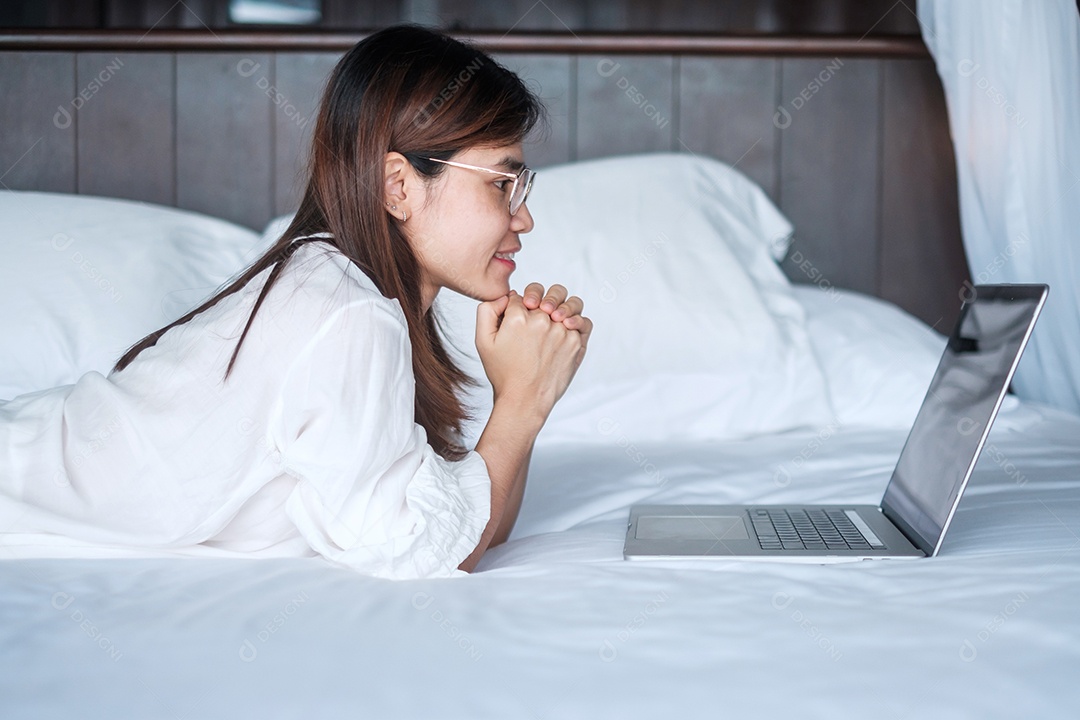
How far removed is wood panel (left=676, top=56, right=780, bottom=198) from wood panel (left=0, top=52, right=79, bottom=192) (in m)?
1.19

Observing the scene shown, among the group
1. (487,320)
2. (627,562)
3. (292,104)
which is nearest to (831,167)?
(292,104)

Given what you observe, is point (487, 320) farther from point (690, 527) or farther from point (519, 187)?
point (690, 527)

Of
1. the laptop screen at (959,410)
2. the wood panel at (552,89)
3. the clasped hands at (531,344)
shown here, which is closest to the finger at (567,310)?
the clasped hands at (531,344)

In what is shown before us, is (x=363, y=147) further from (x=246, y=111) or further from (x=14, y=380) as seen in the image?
(x=246, y=111)

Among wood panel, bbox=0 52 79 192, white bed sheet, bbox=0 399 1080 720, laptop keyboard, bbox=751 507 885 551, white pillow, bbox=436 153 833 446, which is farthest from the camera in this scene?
wood panel, bbox=0 52 79 192

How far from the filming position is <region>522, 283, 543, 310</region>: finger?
102cm

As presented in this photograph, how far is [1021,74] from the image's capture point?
1.60 m

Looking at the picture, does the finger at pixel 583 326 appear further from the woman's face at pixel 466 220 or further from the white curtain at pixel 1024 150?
the white curtain at pixel 1024 150

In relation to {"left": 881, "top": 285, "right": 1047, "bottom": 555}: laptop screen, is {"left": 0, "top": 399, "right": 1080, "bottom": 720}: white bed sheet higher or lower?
lower

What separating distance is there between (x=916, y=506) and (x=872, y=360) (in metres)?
0.67

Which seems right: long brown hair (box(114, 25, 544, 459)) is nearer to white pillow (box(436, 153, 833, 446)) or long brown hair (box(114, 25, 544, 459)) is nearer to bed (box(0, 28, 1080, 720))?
bed (box(0, 28, 1080, 720))

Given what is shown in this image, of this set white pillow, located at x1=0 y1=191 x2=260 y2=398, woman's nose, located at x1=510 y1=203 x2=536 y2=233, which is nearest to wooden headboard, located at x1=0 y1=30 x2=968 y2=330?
white pillow, located at x1=0 y1=191 x2=260 y2=398

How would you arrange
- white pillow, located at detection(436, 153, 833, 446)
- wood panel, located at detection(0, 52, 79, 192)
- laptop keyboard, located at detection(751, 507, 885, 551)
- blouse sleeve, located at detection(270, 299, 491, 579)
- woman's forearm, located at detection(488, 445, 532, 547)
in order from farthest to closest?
wood panel, located at detection(0, 52, 79, 192) → white pillow, located at detection(436, 153, 833, 446) → woman's forearm, located at detection(488, 445, 532, 547) → laptop keyboard, located at detection(751, 507, 885, 551) → blouse sleeve, located at detection(270, 299, 491, 579)

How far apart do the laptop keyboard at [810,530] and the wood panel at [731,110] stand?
1077 millimetres
